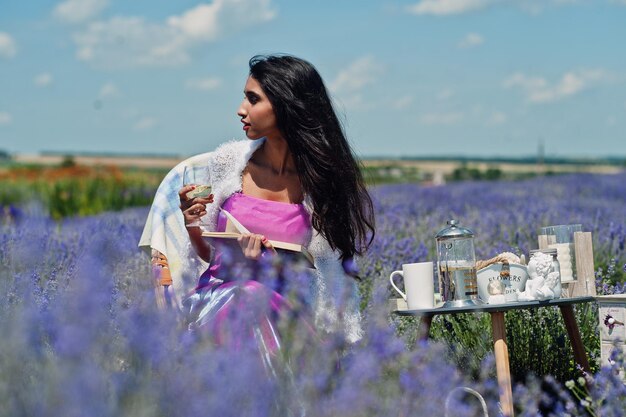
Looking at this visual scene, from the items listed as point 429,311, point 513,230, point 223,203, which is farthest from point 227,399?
point 513,230

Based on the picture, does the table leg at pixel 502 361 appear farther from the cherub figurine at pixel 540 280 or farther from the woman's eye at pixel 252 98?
the woman's eye at pixel 252 98

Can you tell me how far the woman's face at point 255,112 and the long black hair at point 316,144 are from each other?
0.02 metres

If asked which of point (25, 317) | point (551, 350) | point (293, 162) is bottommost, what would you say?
point (551, 350)

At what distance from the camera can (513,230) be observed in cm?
580

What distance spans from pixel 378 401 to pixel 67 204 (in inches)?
365

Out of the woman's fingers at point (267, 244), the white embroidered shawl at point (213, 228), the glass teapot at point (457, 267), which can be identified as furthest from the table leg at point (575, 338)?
the woman's fingers at point (267, 244)

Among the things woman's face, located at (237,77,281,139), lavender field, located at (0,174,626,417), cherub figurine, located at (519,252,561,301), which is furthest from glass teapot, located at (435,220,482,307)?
woman's face, located at (237,77,281,139)

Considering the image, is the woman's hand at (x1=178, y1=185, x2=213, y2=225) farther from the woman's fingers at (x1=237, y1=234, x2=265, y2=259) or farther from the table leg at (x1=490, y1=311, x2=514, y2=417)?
the table leg at (x1=490, y1=311, x2=514, y2=417)

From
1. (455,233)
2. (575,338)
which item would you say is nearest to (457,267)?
(455,233)

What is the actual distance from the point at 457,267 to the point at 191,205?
873 millimetres

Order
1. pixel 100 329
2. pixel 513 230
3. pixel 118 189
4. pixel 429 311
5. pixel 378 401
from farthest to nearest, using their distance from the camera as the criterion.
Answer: pixel 118 189, pixel 513 230, pixel 429 311, pixel 378 401, pixel 100 329

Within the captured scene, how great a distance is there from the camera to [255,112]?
322cm

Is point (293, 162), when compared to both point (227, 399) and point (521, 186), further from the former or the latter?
point (521, 186)

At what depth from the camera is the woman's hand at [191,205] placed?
3051 mm
